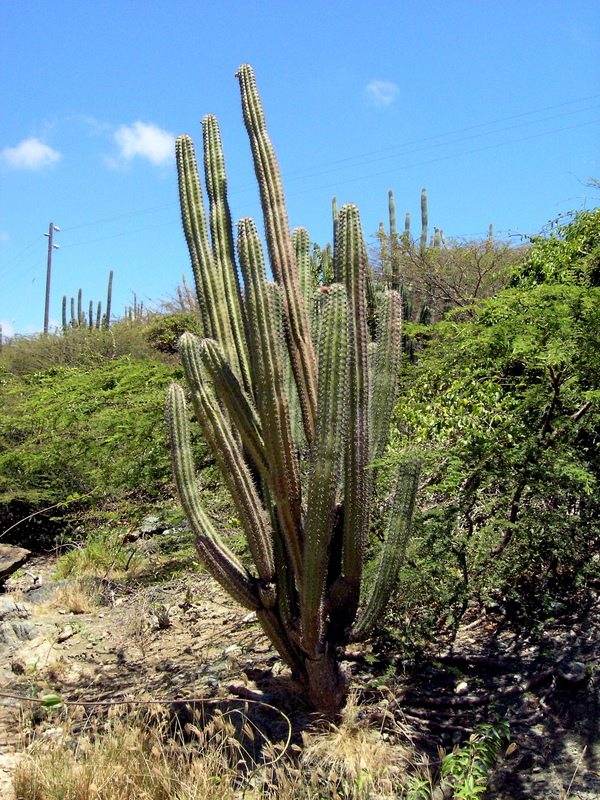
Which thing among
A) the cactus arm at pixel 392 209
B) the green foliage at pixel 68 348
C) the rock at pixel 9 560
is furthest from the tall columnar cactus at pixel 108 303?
the rock at pixel 9 560

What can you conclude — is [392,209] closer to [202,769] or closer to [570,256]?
[570,256]

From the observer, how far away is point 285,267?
4406mm

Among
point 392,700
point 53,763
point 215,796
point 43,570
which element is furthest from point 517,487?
point 43,570

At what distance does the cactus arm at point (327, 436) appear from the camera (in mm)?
3652

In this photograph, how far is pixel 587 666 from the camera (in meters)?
4.26

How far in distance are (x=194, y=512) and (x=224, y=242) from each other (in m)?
1.85

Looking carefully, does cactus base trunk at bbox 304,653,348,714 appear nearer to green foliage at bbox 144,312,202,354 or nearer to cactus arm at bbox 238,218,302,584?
cactus arm at bbox 238,218,302,584

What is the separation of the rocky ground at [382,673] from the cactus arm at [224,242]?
2021 mm

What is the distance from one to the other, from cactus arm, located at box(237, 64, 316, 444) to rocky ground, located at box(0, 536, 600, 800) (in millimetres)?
1734

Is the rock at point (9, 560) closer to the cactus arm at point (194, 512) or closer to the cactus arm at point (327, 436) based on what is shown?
the cactus arm at point (194, 512)

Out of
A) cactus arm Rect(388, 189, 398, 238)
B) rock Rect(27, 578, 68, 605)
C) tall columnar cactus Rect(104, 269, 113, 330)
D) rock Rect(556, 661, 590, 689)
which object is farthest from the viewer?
tall columnar cactus Rect(104, 269, 113, 330)

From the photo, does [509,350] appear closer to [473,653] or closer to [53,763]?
[473,653]

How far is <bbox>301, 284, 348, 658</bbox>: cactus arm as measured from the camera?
3.65 meters

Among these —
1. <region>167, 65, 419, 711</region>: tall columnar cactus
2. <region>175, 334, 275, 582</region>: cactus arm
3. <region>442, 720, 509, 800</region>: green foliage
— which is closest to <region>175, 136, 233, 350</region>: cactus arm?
<region>167, 65, 419, 711</region>: tall columnar cactus
